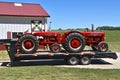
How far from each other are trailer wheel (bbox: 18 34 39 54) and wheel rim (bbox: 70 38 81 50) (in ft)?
6.31

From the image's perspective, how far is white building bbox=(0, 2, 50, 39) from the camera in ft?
90.8

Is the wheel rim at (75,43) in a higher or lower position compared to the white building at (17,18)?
lower

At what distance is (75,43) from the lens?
19328mm

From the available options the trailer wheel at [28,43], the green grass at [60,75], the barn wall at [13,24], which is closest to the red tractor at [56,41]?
the trailer wheel at [28,43]

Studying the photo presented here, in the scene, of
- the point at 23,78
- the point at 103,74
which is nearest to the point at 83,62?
the point at 103,74

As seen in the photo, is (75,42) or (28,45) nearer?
(28,45)

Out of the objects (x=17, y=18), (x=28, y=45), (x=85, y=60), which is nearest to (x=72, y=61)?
(x=85, y=60)

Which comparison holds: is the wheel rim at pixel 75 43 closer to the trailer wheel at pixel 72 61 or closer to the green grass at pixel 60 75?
the trailer wheel at pixel 72 61

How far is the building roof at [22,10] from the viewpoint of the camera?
92.2ft

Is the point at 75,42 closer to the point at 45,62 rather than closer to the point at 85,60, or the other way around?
the point at 85,60

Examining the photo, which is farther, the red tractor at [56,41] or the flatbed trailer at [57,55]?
the red tractor at [56,41]

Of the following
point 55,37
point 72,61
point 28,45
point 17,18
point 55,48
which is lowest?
point 72,61

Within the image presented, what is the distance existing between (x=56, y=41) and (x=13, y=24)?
29.8 feet

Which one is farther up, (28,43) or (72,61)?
(28,43)
